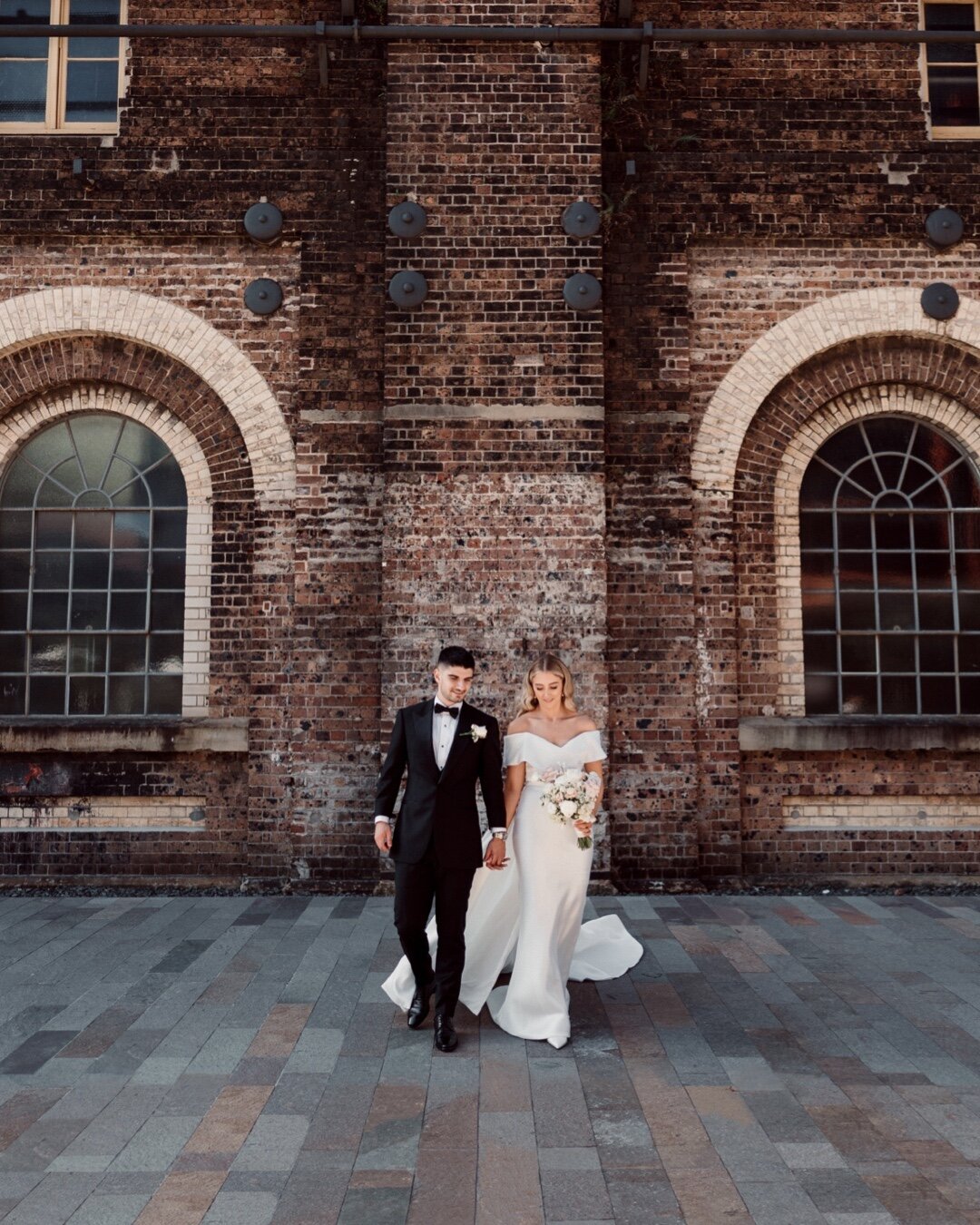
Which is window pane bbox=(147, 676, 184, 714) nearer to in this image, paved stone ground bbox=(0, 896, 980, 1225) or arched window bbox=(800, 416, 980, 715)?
paved stone ground bbox=(0, 896, 980, 1225)

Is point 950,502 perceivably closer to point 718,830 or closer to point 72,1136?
point 718,830

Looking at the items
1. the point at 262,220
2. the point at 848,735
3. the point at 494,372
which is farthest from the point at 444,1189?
the point at 262,220

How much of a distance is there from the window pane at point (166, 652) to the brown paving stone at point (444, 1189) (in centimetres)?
531

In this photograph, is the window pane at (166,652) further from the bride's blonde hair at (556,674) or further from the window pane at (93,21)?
the window pane at (93,21)

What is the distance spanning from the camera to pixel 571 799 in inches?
187

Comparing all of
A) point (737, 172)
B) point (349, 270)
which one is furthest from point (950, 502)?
point (349, 270)

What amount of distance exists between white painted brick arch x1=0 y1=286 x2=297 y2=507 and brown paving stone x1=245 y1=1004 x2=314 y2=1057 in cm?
439

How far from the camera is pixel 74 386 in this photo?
820cm

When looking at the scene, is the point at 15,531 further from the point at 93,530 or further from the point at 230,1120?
the point at 230,1120

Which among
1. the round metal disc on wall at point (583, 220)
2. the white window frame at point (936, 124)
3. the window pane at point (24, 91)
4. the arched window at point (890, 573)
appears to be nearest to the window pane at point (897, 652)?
the arched window at point (890, 573)

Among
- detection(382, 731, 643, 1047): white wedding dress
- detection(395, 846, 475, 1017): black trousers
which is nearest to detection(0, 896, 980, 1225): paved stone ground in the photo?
detection(382, 731, 643, 1047): white wedding dress

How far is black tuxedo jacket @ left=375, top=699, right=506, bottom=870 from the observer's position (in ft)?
15.4

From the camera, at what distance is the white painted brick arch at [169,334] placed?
7.97 metres

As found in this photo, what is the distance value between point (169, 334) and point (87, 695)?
315 cm
